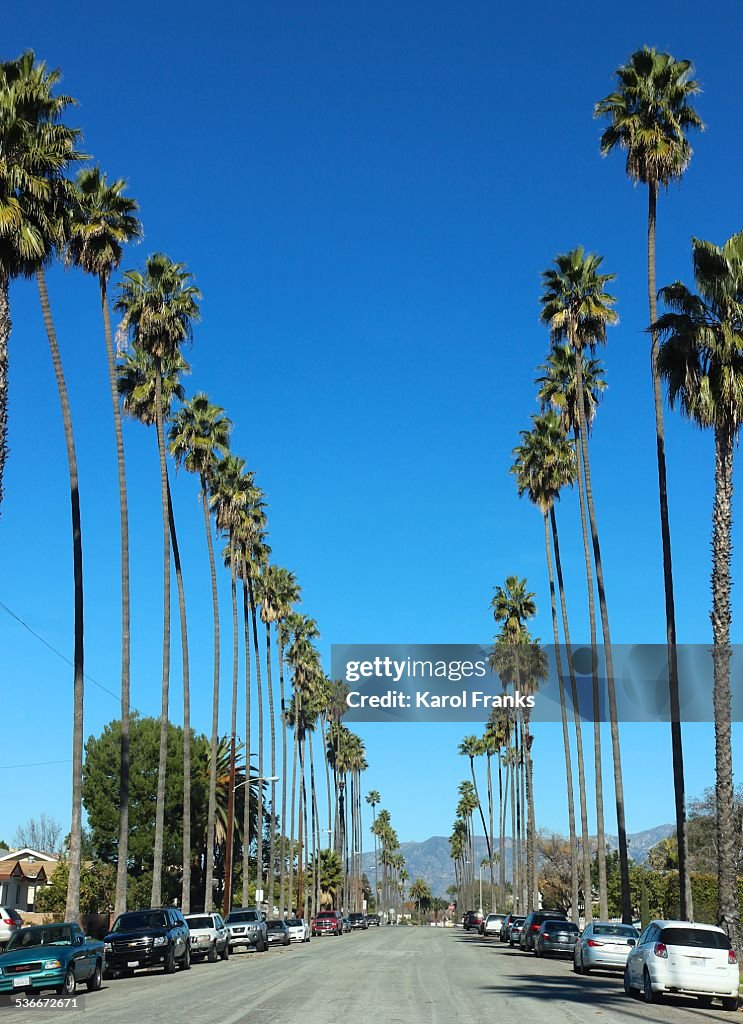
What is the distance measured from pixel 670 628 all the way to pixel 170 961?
16785mm

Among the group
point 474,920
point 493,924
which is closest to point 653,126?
point 493,924

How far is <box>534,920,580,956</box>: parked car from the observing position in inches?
1700

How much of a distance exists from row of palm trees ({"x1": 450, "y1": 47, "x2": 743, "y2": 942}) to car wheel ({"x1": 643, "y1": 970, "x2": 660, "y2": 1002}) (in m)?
4.24

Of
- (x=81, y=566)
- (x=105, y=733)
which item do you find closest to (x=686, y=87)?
(x=81, y=566)

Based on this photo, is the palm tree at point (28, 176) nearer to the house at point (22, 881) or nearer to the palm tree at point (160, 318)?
the palm tree at point (160, 318)

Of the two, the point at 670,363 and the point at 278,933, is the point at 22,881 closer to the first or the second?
the point at 278,933

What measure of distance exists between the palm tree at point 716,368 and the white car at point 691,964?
5.81 metres

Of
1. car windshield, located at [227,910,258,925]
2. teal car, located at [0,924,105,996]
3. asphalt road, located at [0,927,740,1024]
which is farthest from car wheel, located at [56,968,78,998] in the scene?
car windshield, located at [227,910,258,925]

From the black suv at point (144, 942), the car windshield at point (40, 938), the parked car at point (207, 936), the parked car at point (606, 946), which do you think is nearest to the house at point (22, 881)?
the parked car at point (207, 936)

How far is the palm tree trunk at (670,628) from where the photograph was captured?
104 ft

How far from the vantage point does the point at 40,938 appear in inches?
949

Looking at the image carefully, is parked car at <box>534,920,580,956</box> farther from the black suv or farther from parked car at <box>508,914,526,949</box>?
the black suv

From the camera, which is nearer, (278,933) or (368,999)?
(368,999)

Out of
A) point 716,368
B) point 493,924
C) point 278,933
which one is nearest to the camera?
point 716,368
